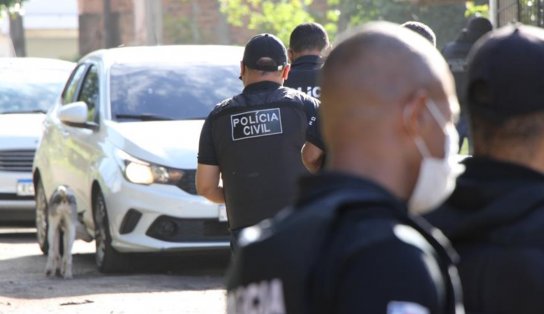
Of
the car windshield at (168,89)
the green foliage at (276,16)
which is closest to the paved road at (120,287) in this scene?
the car windshield at (168,89)

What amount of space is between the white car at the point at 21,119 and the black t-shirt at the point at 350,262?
11.0 meters

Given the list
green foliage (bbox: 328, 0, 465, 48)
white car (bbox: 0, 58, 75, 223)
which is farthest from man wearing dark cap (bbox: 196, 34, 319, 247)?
green foliage (bbox: 328, 0, 465, 48)

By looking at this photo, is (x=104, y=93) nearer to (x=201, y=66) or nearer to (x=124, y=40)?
(x=201, y=66)

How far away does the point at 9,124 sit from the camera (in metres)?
14.5

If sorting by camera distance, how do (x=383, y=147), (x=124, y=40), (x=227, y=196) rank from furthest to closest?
(x=124, y=40)
(x=227, y=196)
(x=383, y=147)

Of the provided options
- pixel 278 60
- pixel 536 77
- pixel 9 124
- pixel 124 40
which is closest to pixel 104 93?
pixel 9 124

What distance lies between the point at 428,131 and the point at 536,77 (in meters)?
0.43

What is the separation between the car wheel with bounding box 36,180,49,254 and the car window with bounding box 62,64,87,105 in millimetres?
862

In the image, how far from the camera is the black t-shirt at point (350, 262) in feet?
7.69

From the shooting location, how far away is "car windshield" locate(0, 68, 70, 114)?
15.0 metres

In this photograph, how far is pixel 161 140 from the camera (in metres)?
10.6

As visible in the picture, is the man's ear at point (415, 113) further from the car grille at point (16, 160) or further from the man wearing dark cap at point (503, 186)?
the car grille at point (16, 160)

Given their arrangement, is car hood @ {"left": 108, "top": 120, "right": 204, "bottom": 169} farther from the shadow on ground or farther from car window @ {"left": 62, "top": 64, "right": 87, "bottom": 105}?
car window @ {"left": 62, "top": 64, "right": 87, "bottom": 105}

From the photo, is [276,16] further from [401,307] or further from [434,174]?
[401,307]
